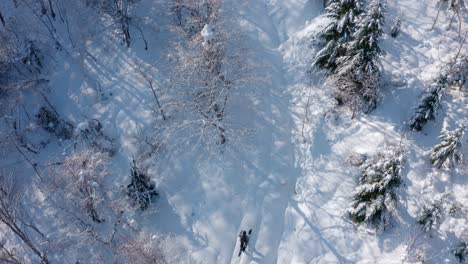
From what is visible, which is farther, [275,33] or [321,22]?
[275,33]

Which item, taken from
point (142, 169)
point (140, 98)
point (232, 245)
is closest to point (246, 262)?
point (232, 245)

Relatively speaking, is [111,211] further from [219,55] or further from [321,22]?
[321,22]

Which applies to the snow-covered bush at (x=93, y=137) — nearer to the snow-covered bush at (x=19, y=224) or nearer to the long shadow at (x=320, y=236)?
the snow-covered bush at (x=19, y=224)

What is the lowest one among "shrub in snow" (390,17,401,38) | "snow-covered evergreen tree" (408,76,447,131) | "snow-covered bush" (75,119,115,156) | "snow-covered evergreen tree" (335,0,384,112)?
"snow-covered bush" (75,119,115,156)

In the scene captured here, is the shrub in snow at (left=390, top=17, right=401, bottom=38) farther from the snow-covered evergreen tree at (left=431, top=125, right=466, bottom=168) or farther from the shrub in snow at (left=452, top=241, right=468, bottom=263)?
the shrub in snow at (left=452, top=241, right=468, bottom=263)

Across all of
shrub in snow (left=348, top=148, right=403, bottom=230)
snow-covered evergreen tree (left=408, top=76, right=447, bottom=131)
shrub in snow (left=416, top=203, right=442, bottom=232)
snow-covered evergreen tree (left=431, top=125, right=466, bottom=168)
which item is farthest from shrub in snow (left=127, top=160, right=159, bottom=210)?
snow-covered evergreen tree (left=431, top=125, right=466, bottom=168)

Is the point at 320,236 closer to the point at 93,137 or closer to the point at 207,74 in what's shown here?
the point at 207,74
